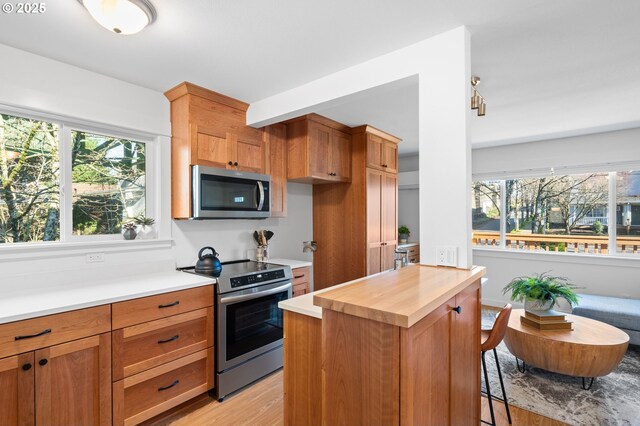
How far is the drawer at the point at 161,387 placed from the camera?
6.21 ft

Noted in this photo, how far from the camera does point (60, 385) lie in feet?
5.50

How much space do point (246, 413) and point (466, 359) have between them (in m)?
1.55

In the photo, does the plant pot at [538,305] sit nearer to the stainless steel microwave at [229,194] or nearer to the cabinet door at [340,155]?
the cabinet door at [340,155]

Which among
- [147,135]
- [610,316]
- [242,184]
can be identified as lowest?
[610,316]

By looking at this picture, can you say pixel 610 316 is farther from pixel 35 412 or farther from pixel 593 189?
pixel 35 412

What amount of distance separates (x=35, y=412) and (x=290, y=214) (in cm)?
260

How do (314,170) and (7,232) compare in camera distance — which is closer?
(7,232)

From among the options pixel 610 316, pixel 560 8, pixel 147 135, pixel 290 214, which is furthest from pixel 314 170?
pixel 610 316

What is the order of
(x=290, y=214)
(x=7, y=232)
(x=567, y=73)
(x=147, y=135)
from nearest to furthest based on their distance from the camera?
(x=7, y=232) < (x=567, y=73) < (x=147, y=135) < (x=290, y=214)

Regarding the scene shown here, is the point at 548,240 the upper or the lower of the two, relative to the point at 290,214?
lower

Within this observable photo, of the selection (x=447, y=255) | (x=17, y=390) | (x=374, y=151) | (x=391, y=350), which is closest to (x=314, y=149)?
(x=374, y=151)

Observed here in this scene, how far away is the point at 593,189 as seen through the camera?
13.1ft

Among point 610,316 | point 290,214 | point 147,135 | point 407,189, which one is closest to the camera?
point 147,135

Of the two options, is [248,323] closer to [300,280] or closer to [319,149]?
[300,280]
